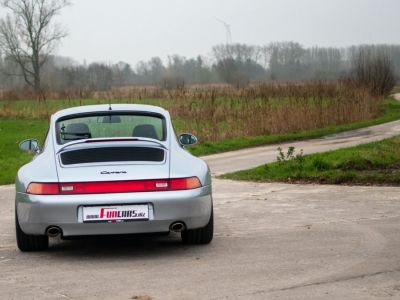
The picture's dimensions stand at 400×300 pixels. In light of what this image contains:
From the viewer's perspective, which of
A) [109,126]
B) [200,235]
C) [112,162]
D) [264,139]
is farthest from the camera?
[264,139]

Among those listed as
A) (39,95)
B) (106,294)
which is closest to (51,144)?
(106,294)

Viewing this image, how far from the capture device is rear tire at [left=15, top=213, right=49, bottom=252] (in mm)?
6984

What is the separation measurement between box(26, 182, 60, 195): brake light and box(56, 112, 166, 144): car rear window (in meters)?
0.92

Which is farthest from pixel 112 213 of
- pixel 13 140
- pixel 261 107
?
pixel 13 140

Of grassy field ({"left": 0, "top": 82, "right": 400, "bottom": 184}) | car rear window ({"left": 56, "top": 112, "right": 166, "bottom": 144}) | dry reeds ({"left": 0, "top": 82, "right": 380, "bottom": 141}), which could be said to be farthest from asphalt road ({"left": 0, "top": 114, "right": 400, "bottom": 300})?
dry reeds ({"left": 0, "top": 82, "right": 380, "bottom": 141})

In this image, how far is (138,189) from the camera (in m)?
6.56

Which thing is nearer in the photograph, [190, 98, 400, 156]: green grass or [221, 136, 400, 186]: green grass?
[221, 136, 400, 186]: green grass

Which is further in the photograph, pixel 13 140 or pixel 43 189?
pixel 13 140

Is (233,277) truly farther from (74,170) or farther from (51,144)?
(51,144)

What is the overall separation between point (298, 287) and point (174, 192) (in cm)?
165

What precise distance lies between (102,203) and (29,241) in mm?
1058

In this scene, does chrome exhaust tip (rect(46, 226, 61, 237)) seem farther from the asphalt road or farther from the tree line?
the tree line

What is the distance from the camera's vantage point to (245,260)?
6477 mm

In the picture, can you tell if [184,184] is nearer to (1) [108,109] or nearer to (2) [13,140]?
(1) [108,109]
